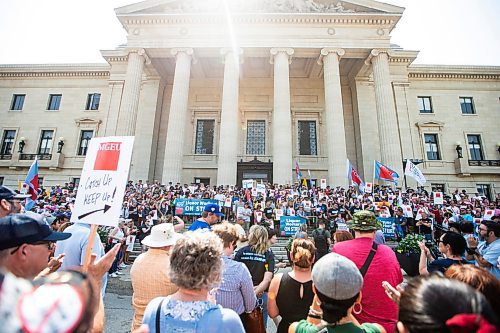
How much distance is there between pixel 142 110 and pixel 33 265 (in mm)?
25109

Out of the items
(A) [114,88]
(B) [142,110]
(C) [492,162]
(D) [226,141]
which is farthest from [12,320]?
(C) [492,162]

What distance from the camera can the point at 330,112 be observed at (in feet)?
64.4

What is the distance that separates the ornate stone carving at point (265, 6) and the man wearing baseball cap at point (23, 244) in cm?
2353

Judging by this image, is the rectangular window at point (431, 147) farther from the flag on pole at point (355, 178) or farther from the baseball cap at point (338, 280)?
the baseball cap at point (338, 280)

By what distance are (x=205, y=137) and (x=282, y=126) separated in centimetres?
916

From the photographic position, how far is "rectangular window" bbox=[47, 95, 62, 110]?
91.5 ft

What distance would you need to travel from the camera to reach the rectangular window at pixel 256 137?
24859mm

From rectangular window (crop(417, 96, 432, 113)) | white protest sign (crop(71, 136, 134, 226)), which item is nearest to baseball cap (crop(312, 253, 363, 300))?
white protest sign (crop(71, 136, 134, 226))

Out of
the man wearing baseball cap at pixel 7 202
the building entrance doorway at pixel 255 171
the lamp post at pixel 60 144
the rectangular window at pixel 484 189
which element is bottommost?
the man wearing baseball cap at pixel 7 202

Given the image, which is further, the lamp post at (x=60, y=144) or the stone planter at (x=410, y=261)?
the lamp post at (x=60, y=144)

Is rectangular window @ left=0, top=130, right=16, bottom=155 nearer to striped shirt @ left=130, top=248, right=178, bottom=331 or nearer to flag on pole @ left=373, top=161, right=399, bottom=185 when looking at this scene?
striped shirt @ left=130, top=248, right=178, bottom=331

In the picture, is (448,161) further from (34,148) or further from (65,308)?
(34,148)

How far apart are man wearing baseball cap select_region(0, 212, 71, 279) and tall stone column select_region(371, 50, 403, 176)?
66.8 ft

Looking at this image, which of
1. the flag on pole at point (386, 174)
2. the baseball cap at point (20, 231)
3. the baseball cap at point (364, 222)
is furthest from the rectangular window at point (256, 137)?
the baseball cap at point (20, 231)
